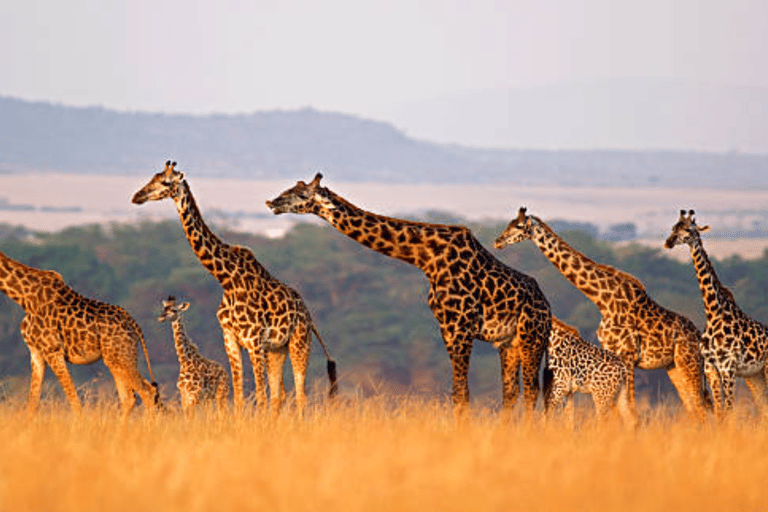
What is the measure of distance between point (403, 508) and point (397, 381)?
71.1 meters

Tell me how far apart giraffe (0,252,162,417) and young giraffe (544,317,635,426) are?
12.7ft

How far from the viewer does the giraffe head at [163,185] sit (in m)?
12.7

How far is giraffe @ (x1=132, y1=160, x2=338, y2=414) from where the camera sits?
43.4ft

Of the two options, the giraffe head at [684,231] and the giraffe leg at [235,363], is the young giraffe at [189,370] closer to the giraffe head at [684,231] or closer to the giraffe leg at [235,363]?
the giraffe leg at [235,363]

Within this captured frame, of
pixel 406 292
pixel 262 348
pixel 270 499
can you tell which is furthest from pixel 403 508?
pixel 406 292

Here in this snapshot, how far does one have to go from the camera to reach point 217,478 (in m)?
9.27

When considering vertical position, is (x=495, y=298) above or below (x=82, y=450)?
above

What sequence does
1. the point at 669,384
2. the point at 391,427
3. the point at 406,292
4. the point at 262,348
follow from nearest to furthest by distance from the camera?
1. the point at 391,427
2. the point at 262,348
3. the point at 669,384
4. the point at 406,292

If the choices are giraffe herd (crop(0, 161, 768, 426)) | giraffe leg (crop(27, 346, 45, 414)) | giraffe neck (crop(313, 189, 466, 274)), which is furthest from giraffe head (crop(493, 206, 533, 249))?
Result: giraffe leg (crop(27, 346, 45, 414))

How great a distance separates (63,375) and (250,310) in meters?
1.85

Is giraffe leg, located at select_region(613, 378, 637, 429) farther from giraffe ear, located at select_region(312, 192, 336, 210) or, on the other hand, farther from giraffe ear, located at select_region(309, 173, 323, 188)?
giraffe ear, located at select_region(309, 173, 323, 188)

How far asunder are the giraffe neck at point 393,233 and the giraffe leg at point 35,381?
10.1 feet

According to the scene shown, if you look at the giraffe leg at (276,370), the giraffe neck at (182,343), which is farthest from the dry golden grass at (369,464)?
the giraffe neck at (182,343)

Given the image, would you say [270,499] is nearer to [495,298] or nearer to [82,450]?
[82,450]
